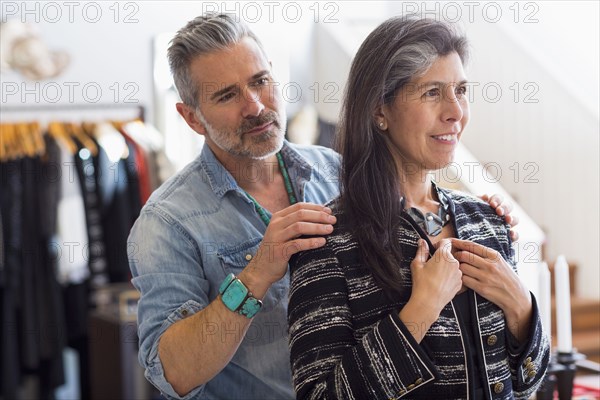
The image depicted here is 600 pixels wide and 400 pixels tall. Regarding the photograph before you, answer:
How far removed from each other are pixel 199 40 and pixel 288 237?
0.63 m

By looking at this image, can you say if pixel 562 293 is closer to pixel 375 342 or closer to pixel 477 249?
pixel 477 249

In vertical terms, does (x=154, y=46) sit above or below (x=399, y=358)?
above

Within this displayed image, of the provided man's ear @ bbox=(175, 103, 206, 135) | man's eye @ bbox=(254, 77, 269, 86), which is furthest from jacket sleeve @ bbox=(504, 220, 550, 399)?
man's ear @ bbox=(175, 103, 206, 135)

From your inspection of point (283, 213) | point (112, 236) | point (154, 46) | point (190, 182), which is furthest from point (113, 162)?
point (283, 213)

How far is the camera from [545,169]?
492 cm

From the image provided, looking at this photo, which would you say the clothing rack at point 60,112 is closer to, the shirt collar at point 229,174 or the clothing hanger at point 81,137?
the clothing hanger at point 81,137

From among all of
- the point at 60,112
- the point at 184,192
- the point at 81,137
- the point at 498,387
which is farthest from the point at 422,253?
the point at 60,112

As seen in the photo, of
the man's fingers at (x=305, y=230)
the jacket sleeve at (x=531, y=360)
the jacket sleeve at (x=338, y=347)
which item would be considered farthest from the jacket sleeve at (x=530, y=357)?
the man's fingers at (x=305, y=230)

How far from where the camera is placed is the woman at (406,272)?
1.42 meters

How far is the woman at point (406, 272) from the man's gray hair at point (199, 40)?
435 mm

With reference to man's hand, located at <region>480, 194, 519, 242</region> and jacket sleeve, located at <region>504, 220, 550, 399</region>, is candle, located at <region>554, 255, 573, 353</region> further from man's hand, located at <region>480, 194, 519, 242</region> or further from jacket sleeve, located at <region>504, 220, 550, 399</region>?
jacket sleeve, located at <region>504, 220, 550, 399</region>

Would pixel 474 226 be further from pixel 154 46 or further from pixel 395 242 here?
pixel 154 46

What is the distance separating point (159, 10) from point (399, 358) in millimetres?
4137

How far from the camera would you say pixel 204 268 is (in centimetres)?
183
